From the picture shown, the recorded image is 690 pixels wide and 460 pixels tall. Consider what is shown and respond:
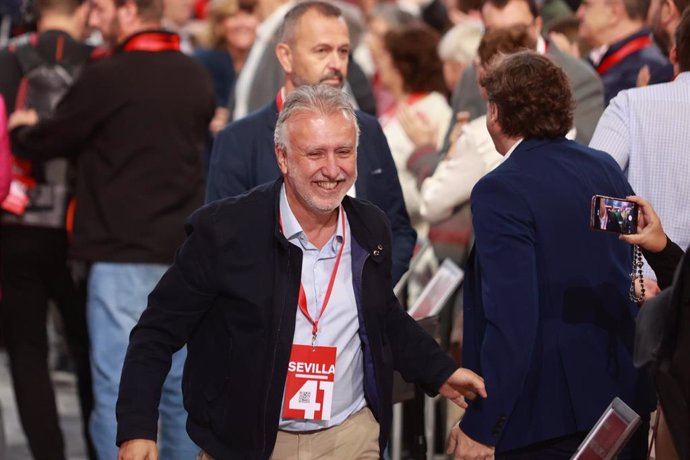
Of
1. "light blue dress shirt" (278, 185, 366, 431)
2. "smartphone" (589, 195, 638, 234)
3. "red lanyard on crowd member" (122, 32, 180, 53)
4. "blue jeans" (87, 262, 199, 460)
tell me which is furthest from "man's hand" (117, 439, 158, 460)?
"red lanyard on crowd member" (122, 32, 180, 53)

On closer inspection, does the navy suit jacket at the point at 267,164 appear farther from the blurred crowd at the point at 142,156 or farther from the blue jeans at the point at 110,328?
the blue jeans at the point at 110,328

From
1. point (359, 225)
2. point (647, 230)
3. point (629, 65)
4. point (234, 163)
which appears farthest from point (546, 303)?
point (629, 65)

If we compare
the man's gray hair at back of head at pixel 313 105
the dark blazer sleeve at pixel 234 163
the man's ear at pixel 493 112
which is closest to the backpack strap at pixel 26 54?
the dark blazer sleeve at pixel 234 163

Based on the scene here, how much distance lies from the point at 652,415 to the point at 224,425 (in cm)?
160

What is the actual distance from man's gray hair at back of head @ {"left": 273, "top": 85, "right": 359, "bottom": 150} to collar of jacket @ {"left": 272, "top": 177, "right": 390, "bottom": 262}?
0.16 meters

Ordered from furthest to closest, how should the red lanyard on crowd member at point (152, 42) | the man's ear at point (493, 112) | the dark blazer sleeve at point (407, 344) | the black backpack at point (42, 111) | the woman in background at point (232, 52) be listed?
1. the woman in background at point (232, 52)
2. the black backpack at point (42, 111)
3. the red lanyard on crowd member at point (152, 42)
4. the man's ear at point (493, 112)
5. the dark blazer sleeve at point (407, 344)

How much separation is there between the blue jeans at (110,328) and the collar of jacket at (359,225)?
7.25 feet

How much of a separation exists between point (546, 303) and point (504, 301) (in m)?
0.17

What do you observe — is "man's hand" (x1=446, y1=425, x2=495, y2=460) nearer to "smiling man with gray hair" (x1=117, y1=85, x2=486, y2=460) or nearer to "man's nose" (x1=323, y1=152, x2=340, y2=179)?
"smiling man with gray hair" (x1=117, y1=85, x2=486, y2=460)

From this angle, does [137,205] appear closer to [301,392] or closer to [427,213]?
[427,213]

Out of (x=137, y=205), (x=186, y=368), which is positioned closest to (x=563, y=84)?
(x=186, y=368)

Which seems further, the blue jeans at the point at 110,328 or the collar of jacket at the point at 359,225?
the blue jeans at the point at 110,328

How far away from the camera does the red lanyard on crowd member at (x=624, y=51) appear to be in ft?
21.0

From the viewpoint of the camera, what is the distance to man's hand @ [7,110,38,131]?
21.1 feet
